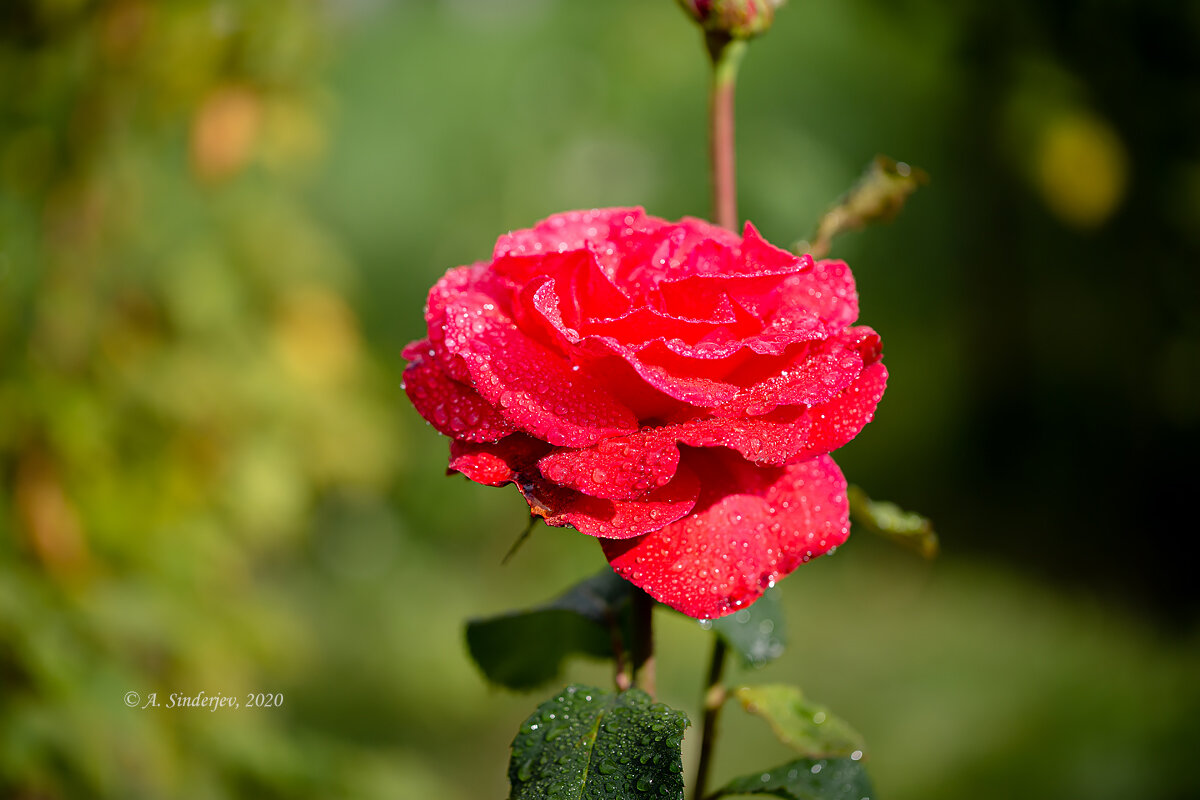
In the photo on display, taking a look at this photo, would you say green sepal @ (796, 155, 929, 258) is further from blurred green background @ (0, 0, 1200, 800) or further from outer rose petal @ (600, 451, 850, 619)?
blurred green background @ (0, 0, 1200, 800)

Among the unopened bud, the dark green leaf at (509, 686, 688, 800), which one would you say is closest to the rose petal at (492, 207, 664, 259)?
the unopened bud

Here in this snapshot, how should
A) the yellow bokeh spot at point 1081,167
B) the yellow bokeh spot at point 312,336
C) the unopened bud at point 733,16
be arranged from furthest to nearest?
the yellow bokeh spot at point 312,336, the yellow bokeh spot at point 1081,167, the unopened bud at point 733,16

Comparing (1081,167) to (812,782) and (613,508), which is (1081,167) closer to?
(812,782)

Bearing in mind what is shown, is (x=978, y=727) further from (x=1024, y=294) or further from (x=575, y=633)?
(x=575, y=633)

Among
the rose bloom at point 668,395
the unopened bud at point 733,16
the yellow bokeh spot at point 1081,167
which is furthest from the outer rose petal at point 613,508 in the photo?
the yellow bokeh spot at point 1081,167

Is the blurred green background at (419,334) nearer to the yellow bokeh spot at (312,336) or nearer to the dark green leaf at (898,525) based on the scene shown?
the yellow bokeh spot at (312,336)
